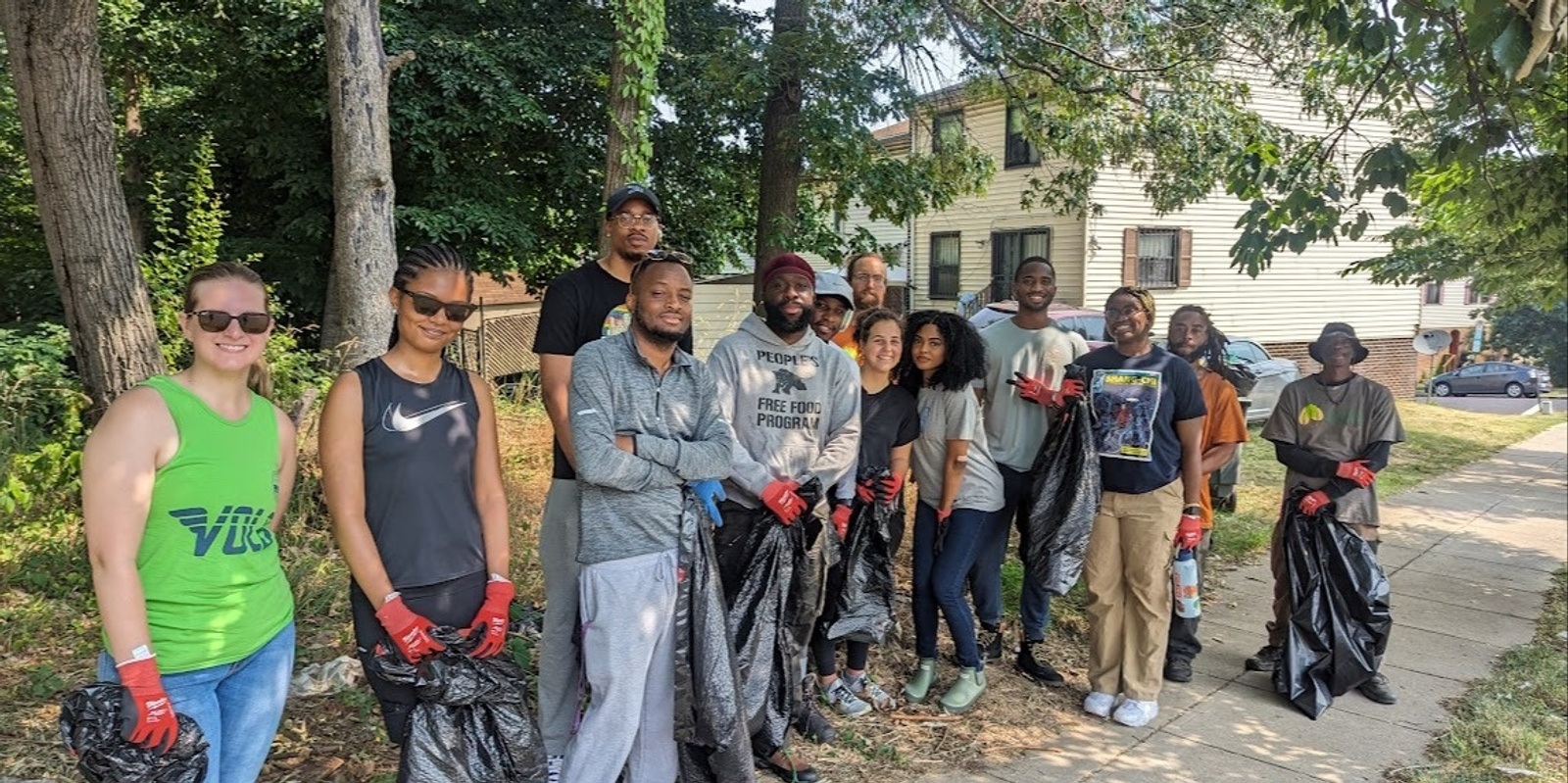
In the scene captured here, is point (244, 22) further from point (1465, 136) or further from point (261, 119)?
point (1465, 136)

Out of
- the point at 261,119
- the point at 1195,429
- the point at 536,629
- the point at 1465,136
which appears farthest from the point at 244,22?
the point at 1465,136

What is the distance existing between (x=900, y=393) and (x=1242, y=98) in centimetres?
613

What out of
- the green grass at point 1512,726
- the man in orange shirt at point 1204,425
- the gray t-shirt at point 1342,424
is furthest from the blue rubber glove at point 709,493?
the gray t-shirt at point 1342,424

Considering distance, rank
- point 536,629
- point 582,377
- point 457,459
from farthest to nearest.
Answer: point 536,629
point 582,377
point 457,459

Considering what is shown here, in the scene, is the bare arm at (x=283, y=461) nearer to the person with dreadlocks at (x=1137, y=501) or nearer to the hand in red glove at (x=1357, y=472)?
the person with dreadlocks at (x=1137, y=501)

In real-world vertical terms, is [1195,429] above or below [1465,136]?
below

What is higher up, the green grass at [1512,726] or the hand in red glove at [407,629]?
the hand in red glove at [407,629]

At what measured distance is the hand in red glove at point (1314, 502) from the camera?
13.8 ft

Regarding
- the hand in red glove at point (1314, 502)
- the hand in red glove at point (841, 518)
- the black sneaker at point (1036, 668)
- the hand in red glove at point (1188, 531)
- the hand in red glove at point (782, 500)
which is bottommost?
the black sneaker at point (1036, 668)

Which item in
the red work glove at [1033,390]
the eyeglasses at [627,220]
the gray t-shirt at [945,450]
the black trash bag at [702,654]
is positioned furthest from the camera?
the red work glove at [1033,390]

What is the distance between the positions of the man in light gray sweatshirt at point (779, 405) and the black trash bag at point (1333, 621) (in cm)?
232

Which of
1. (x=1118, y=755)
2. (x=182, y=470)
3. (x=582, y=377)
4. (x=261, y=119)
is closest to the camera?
(x=182, y=470)

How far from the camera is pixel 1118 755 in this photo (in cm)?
369

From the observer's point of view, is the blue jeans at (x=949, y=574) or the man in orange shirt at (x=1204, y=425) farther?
the man in orange shirt at (x=1204, y=425)
